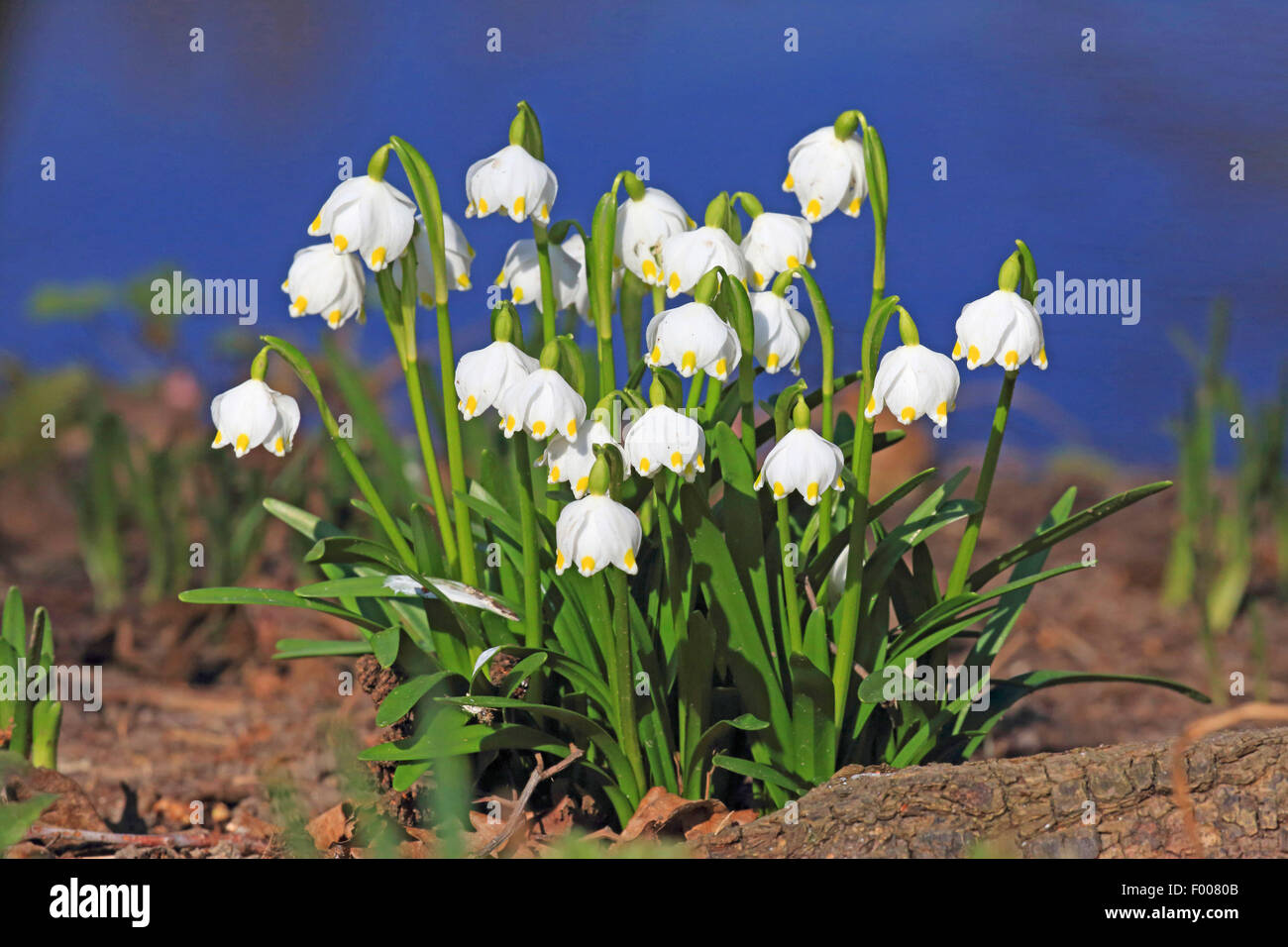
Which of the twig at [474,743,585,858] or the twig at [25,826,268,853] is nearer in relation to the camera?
the twig at [474,743,585,858]

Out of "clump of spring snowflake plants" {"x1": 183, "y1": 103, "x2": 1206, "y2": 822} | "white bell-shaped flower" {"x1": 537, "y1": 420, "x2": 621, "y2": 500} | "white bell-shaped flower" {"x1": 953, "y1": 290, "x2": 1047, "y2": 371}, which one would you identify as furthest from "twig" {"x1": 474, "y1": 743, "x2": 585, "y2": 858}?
"white bell-shaped flower" {"x1": 953, "y1": 290, "x2": 1047, "y2": 371}

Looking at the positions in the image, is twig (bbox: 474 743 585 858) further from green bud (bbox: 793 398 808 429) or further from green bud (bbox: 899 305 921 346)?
green bud (bbox: 899 305 921 346)

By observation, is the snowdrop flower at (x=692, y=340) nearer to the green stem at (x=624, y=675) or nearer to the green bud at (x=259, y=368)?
the green stem at (x=624, y=675)

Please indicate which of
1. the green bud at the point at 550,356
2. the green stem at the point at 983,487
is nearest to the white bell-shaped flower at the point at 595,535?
the green bud at the point at 550,356

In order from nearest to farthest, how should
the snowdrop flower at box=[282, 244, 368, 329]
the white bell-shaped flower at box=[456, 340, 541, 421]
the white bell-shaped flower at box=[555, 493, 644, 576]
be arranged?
the white bell-shaped flower at box=[555, 493, 644, 576]
the white bell-shaped flower at box=[456, 340, 541, 421]
the snowdrop flower at box=[282, 244, 368, 329]

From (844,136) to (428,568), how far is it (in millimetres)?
786

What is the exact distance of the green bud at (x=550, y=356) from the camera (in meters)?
1.33

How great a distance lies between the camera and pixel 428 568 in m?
1.65

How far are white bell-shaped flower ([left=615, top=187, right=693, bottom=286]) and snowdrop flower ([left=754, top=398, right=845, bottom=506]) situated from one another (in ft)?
0.97

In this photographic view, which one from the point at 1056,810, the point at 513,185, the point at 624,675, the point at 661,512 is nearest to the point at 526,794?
the point at 624,675

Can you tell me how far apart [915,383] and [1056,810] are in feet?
1.74

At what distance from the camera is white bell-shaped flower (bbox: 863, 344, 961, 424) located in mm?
1345
